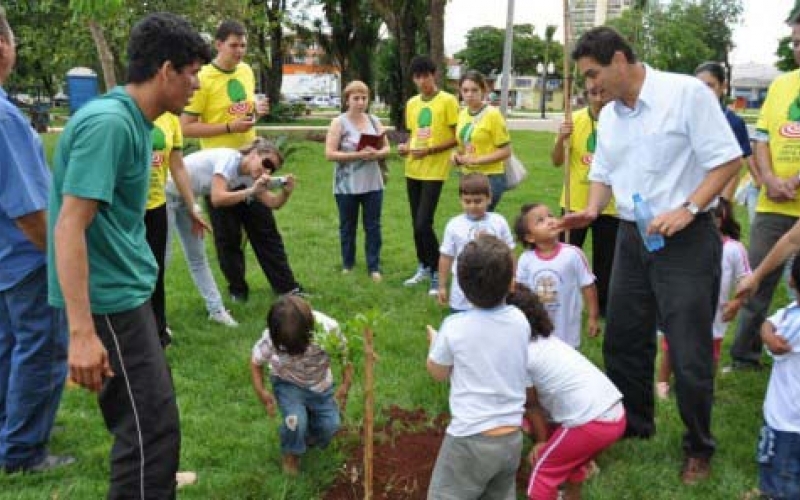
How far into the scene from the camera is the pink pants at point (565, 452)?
319 centimetres

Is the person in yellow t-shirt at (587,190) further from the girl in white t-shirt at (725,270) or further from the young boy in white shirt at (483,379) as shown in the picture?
the young boy in white shirt at (483,379)

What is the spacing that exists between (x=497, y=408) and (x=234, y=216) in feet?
13.3

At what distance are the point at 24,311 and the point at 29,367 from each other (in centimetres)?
27

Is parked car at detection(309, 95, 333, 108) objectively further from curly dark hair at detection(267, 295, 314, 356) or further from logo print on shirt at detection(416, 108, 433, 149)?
curly dark hair at detection(267, 295, 314, 356)

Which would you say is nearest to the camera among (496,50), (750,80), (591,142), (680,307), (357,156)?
(680,307)

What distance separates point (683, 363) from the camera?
3.64 m

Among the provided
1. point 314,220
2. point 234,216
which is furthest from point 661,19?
point 234,216

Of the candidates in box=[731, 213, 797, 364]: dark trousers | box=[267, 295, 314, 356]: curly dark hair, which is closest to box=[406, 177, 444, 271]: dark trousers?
box=[731, 213, 797, 364]: dark trousers

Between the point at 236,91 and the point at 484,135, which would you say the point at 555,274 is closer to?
the point at 484,135

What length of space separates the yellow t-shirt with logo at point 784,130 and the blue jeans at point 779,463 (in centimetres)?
177

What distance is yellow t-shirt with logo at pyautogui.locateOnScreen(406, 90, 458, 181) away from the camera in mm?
7121

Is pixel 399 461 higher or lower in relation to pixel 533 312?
lower

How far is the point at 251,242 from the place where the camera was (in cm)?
656

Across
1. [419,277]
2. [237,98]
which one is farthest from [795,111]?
[237,98]
